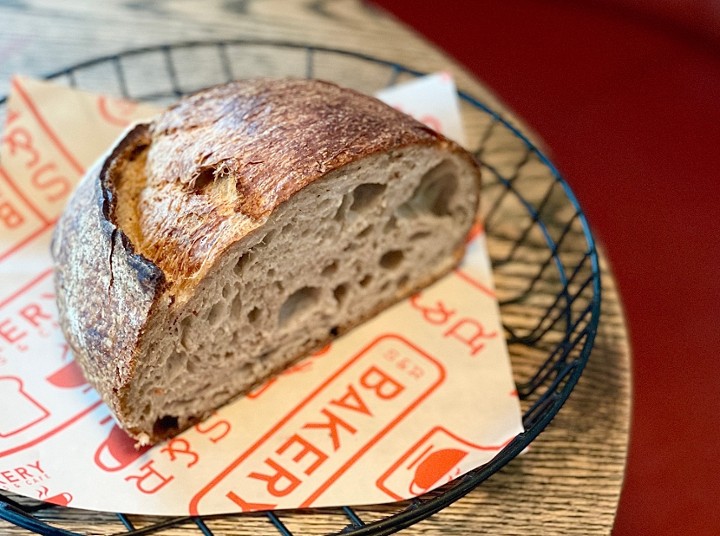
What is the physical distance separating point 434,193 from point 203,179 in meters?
0.46

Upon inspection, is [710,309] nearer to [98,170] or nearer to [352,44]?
[352,44]

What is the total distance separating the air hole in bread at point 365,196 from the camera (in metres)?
1.28

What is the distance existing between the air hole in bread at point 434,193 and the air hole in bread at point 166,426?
51 centimetres

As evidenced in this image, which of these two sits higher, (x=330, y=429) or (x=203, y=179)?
(x=203, y=179)

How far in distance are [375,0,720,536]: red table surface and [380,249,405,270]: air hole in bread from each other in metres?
0.54

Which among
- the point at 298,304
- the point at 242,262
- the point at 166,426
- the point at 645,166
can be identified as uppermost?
the point at 645,166

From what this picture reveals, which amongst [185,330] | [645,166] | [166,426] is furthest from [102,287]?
[645,166]

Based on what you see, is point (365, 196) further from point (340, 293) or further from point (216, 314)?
point (216, 314)

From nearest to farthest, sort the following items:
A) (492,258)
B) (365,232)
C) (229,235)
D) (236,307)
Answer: (229,235), (236,307), (365,232), (492,258)

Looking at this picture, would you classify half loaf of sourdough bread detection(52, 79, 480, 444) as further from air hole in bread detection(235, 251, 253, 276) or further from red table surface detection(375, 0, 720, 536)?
red table surface detection(375, 0, 720, 536)

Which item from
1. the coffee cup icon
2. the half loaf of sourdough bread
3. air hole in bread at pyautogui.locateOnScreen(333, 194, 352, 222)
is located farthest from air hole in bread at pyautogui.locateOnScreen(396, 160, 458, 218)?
the coffee cup icon

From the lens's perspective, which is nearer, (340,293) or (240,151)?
(240,151)

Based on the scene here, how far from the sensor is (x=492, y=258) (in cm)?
152

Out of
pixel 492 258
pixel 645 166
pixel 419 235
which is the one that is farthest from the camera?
pixel 645 166
